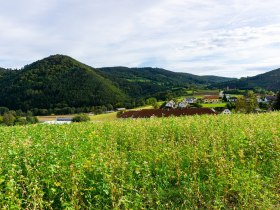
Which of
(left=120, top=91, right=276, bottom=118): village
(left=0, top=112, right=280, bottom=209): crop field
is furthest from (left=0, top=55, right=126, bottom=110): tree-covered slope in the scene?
(left=0, top=112, right=280, bottom=209): crop field

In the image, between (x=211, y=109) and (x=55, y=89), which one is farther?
(x=55, y=89)

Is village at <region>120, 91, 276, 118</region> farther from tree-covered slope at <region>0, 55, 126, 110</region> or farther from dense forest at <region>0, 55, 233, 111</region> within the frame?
tree-covered slope at <region>0, 55, 126, 110</region>

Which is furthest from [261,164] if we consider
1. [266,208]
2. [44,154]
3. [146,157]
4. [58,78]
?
[58,78]

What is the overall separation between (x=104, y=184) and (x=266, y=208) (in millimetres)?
2958

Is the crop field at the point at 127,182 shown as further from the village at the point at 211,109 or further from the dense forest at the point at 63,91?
the dense forest at the point at 63,91

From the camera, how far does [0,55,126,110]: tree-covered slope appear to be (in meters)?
145

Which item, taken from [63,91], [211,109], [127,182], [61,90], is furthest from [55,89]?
[127,182]

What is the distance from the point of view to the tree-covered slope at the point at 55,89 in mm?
145125

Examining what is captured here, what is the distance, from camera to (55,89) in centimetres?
15762

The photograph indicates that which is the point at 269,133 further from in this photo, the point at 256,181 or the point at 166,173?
the point at 166,173

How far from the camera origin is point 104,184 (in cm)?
506

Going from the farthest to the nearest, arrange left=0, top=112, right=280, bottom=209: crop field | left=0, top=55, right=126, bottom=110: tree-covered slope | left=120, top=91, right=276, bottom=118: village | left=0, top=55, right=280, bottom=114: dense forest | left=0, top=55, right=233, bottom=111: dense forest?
left=0, top=55, right=126, bottom=110: tree-covered slope < left=0, top=55, right=233, bottom=111: dense forest < left=0, top=55, right=280, bottom=114: dense forest < left=120, top=91, right=276, bottom=118: village < left=0, top=112, right=280, bottom=209: crop field

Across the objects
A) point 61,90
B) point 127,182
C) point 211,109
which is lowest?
point 211,109

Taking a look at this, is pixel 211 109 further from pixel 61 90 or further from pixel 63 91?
pixel 61 90
